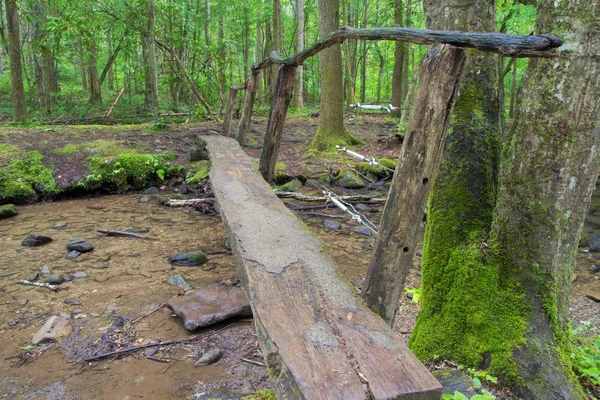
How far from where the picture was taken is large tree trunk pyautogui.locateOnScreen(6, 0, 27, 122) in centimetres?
1056

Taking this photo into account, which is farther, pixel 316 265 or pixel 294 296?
pixel 316 265

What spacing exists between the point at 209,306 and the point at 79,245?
8.32ft

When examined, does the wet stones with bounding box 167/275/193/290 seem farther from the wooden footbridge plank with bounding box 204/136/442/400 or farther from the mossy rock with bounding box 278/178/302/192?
the mossy rock with bounding box 278/178/302/192

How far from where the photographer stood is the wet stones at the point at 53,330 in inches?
136

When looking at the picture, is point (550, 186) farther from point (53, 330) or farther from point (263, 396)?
point (53, 330)

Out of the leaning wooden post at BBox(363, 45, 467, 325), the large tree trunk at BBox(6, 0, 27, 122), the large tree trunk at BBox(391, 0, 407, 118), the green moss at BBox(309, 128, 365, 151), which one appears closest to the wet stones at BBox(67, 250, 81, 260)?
the leaning wooden post at BBox(363, 45, 467, 325)

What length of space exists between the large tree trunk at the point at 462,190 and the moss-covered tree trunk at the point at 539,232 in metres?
0.03

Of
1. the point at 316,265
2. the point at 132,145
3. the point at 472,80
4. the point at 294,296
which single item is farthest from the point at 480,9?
the point at 132,145

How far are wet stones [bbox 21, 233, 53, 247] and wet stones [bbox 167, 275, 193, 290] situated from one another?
223 centimetres

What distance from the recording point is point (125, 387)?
115 inches

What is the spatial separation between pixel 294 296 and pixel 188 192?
5934 millimetres

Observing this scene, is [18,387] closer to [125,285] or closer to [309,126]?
[125,285]

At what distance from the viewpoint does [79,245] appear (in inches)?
208

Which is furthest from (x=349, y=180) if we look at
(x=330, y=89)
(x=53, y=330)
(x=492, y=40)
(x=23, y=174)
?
(x=492, y=40)
